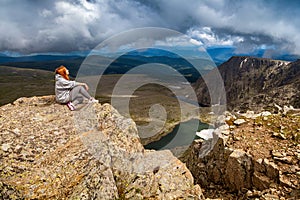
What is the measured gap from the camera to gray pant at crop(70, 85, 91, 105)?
15.8m

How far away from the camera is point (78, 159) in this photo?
11.9 m

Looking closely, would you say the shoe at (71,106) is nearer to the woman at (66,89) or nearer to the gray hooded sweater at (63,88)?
the woman at (66,89)

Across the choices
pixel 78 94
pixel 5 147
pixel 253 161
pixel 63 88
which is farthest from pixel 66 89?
pixel 253 161

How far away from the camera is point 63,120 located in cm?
1451

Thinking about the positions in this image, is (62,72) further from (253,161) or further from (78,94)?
(253,161)

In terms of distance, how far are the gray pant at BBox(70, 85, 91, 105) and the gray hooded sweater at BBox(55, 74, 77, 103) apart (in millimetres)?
266

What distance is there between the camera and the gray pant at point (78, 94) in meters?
15.8

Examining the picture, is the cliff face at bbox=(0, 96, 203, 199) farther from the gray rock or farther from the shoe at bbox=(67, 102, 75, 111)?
the shoe at bbox=(67, 102, 75, 111)

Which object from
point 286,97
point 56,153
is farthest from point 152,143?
point 56,153

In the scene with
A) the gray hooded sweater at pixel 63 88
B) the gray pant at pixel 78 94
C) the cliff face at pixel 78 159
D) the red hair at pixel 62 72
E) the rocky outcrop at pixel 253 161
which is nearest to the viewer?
the cliff face at pixel 78 159

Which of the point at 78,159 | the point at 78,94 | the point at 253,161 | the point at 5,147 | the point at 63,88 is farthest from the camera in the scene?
the point at 253,161

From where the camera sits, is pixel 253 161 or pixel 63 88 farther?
pixel 253 161

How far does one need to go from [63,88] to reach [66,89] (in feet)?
0.69

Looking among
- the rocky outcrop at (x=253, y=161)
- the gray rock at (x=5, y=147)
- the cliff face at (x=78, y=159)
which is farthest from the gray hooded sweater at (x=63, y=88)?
the rocky outcrop at (x=253, y=161)
